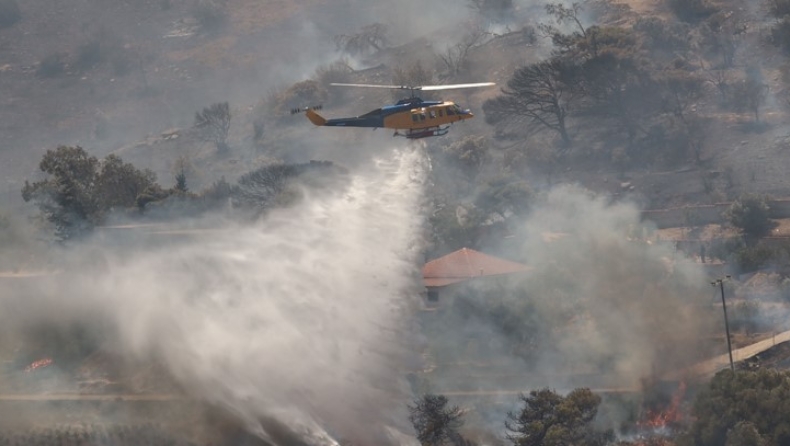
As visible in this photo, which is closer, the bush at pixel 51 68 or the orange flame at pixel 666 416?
the orange flame at pixel 666 416

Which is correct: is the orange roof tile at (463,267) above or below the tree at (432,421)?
above

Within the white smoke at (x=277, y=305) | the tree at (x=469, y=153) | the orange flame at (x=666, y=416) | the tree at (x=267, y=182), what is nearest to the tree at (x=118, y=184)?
the tree at (x=267, y=182)

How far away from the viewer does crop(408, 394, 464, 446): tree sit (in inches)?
2217

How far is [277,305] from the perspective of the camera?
61719 mm

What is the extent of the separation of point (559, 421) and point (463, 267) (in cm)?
2338

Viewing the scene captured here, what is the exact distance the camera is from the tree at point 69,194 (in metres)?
88.2

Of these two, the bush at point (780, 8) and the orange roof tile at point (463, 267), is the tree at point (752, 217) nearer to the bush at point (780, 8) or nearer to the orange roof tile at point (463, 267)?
the orange roof tile at point (463, 267)

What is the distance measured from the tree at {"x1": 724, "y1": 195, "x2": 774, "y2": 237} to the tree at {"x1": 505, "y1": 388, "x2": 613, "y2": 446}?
37644 mm

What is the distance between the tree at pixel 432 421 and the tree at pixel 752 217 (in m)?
41.3

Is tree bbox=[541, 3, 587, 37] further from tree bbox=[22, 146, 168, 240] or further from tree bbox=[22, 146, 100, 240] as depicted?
tree bbox=[22, 146, 100, 240]

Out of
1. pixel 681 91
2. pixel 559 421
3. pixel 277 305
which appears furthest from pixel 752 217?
pixel 277 305

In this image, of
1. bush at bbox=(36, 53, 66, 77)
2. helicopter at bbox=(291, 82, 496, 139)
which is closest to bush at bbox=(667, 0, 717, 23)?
helicopter at bbox=(291, 82, 496, 139)

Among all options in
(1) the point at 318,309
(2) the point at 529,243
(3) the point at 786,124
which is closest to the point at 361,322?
(1) the point at 318,309

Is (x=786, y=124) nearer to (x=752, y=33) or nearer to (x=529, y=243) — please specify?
(x=752, y=33)
